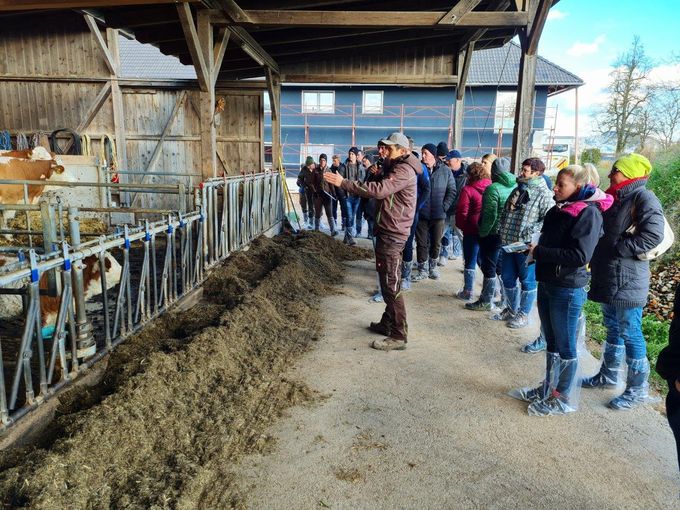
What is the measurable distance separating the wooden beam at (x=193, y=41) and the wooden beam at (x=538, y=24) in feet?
14.1

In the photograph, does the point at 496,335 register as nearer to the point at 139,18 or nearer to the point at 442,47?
the point at 139,18

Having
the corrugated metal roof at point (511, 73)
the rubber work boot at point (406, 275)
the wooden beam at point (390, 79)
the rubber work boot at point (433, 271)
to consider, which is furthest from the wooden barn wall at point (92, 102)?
the corrugated metal roof at point (511, 73)

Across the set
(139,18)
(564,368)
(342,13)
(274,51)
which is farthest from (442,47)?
(564,368)

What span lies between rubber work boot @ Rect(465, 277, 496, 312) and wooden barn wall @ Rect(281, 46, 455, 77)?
6.20 meters

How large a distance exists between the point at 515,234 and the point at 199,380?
3.13 metres

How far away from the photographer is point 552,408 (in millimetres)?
3438

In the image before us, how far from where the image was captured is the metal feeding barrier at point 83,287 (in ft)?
9.42

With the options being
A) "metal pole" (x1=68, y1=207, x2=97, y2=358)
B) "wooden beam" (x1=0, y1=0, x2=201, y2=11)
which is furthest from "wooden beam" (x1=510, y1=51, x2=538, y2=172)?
"metal pole" (x1=68, y1=207, x2=97, y2=358)

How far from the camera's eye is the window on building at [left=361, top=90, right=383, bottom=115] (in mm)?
26562

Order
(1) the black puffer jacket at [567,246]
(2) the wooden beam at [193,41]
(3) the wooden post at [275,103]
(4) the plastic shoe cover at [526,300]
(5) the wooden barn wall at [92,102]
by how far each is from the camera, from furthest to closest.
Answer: (5) the wooden barn wall at [92,102] < (3) the wooden post at [275,103] < (2) the wooden beam at [193,41] < (4) the plastic shoe cover at [526,300] < (1) the black puffer jacket at [567,246]

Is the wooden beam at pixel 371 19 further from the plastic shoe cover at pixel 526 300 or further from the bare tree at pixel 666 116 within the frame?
the bare tree at pixel 666 116

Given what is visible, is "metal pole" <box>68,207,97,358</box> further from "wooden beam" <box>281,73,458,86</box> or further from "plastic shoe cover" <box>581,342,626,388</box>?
"wooden beam" <box>281,73,458,86</box>

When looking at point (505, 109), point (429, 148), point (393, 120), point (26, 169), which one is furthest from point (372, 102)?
point (429, 148)

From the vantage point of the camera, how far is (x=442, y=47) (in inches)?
411
